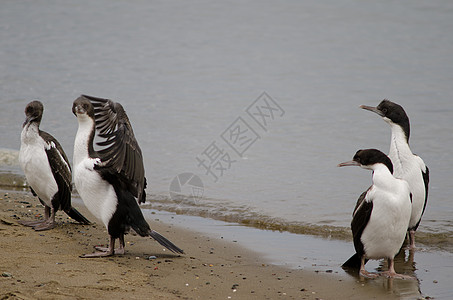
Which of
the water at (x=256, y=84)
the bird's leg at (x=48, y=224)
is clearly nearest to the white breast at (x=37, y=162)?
the bird's leg at (x=48, y=224)

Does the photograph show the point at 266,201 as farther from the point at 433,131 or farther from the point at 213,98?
the point at 213,98

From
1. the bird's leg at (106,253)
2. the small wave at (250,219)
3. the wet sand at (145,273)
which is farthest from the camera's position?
the small wave at (250,219)

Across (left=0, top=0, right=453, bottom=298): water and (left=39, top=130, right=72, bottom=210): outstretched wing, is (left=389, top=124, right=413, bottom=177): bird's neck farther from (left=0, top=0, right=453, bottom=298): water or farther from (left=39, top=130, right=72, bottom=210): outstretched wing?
(left=39, top=130, right=72, bottom=210): outstretched wing

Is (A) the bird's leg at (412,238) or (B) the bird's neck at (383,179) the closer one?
(B) the bird's neck at (383,179)

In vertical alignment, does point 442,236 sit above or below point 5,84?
below

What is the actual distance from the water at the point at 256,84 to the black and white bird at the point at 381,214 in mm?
1621

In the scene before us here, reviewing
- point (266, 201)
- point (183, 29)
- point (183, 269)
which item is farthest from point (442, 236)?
point (183, 29)

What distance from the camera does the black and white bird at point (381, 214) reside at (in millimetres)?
5816

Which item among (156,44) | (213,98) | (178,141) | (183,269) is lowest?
(183,269)

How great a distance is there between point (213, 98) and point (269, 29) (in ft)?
30.4

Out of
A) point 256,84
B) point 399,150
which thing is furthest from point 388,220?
point 256,84

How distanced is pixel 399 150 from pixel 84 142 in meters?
3.39

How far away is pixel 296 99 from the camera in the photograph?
15.0 m

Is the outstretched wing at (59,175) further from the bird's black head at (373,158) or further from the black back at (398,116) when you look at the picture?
the black back at (398,116)
